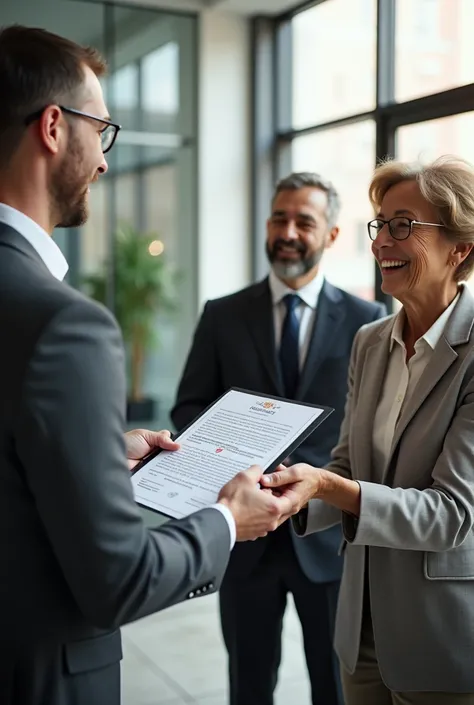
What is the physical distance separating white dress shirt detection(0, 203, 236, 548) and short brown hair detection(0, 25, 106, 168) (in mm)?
86

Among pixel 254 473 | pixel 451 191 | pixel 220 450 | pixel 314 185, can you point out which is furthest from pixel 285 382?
pixel 254 473

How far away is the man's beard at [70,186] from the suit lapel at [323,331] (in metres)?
1.60

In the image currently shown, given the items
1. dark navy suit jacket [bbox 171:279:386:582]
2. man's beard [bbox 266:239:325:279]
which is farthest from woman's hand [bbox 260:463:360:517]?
man's beard [bbox 266:239:325:279]

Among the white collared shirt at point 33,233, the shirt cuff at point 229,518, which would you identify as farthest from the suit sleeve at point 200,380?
the white collared shirt at point 33,233

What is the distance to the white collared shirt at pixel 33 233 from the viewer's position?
1366mm

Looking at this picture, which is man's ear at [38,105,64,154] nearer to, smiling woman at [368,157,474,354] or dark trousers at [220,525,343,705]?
smiling woman at [368,157,474,354]

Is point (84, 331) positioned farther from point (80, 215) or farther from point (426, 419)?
point (426, 419)

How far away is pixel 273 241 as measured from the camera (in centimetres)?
322

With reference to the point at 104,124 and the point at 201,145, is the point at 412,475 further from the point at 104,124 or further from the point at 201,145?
the point at 201,145

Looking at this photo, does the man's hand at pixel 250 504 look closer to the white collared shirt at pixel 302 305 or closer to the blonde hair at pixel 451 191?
the blonde hair at pixel 451 191

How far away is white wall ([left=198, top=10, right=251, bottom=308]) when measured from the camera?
17.3 ft

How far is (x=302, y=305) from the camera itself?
311cm

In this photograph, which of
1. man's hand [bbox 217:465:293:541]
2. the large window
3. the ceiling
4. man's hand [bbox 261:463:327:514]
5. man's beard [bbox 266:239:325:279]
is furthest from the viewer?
the ceiling

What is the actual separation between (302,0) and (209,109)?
85 cm
